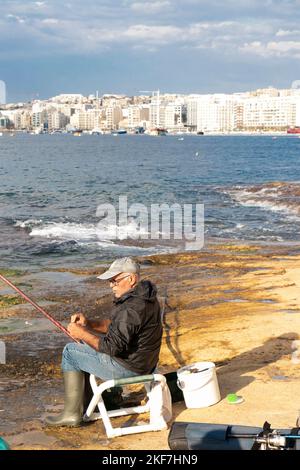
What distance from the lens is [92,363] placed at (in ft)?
20.8

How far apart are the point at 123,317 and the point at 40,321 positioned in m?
5.27

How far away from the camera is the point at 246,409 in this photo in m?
6.64

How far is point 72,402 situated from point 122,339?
2.48 feet

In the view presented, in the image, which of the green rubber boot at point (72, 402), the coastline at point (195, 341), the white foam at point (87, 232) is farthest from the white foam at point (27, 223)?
the green rubber boot at point (72, 402)

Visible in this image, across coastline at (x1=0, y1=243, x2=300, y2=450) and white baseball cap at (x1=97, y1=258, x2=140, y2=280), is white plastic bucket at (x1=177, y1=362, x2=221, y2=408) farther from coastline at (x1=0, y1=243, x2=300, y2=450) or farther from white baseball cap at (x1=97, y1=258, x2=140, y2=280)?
white baseball cap at (x1=97, y1=258, x2=140, y2=280)

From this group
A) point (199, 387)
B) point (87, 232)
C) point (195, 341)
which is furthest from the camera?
point (87, 232)

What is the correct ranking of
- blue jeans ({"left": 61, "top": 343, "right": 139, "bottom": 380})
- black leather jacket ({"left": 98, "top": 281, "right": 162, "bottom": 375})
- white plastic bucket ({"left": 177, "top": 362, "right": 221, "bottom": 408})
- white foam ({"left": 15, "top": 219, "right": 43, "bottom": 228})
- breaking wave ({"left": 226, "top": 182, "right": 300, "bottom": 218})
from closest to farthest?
black leather jacket ({"left": 98, "top": 281, "right": 162, "bottom": 375})
blue jeans ({"left": 61, "top": 343, "right": 139, "bottom": 380})
white plastic bucket ({"left": 177, "top": 362, "right": 221, "bottom": 408})
white foam ({"left": 15, "top": 219, "right": 43, "bottom": 228})
breaking wave ({"left": 226, "top": 182, "right": 300, "bottom": 218})

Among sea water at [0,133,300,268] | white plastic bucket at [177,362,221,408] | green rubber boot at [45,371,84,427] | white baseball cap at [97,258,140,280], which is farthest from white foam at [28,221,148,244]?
white baseball cap at [97,258,140,280]

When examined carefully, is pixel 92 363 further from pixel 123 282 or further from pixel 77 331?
pixel 123 282

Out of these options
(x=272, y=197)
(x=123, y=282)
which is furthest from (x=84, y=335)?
(x=272, y=197)

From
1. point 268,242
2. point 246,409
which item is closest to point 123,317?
point 246,409

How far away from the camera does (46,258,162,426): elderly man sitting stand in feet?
20.4

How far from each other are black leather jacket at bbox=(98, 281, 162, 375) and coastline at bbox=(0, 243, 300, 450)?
1.95 feet
